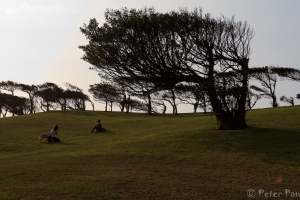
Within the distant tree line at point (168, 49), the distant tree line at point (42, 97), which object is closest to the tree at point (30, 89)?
the distant tree line at point (42, 97)

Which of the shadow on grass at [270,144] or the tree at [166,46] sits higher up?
the tree at [166,46]

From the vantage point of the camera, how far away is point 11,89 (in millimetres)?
82250

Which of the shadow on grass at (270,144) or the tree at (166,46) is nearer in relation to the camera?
the shadow on grass at (270,144)

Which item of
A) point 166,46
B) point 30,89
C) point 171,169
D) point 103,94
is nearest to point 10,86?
point 30,89

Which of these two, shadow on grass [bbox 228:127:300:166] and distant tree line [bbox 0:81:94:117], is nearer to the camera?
shadow on grass [bbox 228:127:300:166]
